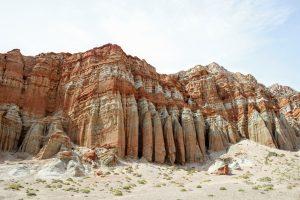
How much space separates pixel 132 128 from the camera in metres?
59.2

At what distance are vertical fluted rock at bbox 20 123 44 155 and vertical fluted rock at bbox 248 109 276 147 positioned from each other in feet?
132

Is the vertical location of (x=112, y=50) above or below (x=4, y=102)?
above

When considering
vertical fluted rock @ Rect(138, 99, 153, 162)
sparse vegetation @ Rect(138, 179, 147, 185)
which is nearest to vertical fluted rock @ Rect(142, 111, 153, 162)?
vertical fluted rock @ Rect(138, 99, 153, 162)

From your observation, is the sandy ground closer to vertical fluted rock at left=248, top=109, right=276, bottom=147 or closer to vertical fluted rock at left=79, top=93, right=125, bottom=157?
vertical fluted rock at left=79, top=93, right=125, bottom=157

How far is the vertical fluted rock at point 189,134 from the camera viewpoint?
63656 millimetres

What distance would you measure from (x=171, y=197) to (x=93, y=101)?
2843 cm

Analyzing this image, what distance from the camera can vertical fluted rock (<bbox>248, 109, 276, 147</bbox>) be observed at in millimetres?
71688

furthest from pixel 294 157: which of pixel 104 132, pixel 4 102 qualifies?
pixel 4 102

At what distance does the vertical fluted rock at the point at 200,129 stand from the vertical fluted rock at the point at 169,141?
6338mm

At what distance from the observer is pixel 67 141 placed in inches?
2125

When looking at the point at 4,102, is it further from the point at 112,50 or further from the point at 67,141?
the point at 112,50

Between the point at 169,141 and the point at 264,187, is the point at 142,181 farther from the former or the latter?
the point at 169,141

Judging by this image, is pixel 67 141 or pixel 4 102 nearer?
pixel 67 141

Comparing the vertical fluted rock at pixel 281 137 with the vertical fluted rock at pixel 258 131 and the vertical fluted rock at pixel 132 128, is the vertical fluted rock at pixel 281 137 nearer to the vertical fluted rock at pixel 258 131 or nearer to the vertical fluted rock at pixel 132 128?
the vertical fluted rock at pixel 258 131
